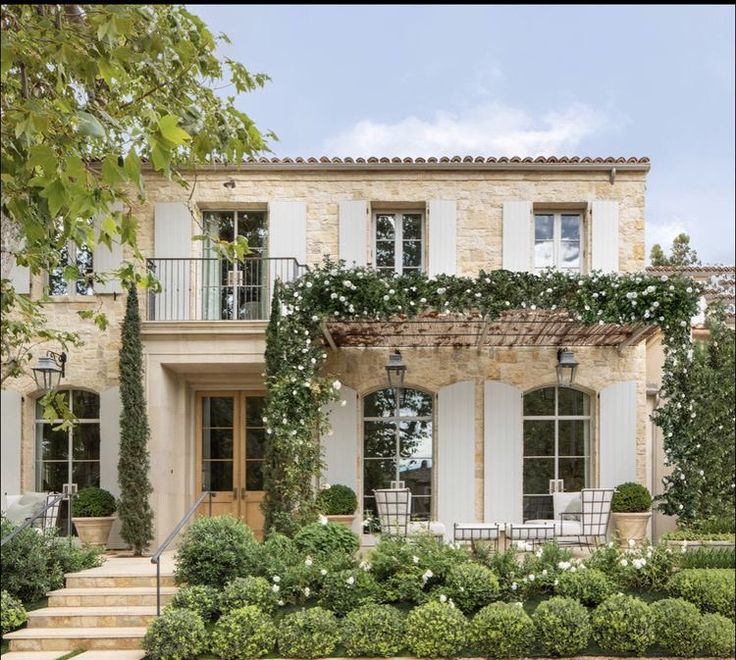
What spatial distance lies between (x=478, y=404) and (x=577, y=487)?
2.02 m

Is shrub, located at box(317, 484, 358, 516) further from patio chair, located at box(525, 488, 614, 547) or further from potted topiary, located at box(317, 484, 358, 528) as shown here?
patio chair, located at box(525, 488, 614, 547)

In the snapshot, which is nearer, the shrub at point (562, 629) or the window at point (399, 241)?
the shrub at point (562, 629)

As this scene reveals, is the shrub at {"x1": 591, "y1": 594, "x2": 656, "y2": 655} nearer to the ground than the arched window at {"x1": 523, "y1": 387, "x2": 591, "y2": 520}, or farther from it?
nearer to the ground

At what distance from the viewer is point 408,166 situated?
13258mm

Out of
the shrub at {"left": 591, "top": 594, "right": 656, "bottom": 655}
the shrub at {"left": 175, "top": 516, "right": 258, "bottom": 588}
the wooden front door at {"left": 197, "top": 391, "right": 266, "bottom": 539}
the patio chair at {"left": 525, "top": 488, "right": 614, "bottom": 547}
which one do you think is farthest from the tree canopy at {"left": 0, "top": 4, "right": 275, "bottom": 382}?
the wooden front door at {"left": 197, "top": 391, "right": 266, "bottom": 539}

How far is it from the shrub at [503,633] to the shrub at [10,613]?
4485mm

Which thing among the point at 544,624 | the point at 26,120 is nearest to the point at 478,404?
the point at 544,624

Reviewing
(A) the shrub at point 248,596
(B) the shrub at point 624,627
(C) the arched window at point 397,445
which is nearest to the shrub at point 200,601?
(A) the shrub at point 248,596

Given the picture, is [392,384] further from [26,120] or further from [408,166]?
[26,120]

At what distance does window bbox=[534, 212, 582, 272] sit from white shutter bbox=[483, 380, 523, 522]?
7.17 feet

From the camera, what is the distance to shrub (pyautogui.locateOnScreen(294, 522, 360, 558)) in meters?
9.18

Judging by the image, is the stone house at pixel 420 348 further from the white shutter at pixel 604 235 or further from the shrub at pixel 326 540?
the shrub at pixel 326 540

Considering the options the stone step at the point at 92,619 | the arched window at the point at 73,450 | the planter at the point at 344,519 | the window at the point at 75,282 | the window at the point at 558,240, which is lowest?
the stone step at the point at 92,619

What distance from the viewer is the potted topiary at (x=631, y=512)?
12.1 m
